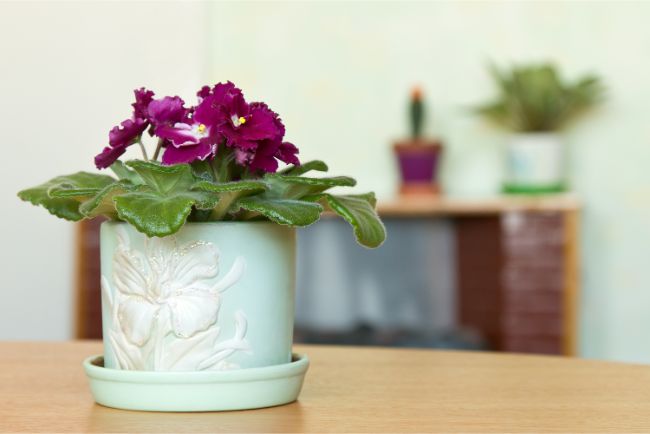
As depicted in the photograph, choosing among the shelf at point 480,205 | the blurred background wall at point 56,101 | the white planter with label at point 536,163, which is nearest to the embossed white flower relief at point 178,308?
the shelf at point 480,205

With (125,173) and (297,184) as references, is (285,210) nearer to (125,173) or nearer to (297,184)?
(297,184)

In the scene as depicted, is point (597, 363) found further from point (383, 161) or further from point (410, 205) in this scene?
point (383, 161)

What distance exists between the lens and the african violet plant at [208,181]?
0.97 metres

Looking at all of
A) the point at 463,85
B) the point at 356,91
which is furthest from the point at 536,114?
the point at 356,91

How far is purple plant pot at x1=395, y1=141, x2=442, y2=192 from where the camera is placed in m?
3.70

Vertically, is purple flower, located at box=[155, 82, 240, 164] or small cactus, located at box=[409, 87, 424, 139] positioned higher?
small cactus, located at box=[409, 87, 424, 139]

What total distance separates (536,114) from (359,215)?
2739 millimetres

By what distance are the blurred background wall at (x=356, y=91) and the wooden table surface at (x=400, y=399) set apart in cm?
249

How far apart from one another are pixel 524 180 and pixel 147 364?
2762mm

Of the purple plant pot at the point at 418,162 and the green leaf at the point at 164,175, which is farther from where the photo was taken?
the purple plant pot at the point at 418,162

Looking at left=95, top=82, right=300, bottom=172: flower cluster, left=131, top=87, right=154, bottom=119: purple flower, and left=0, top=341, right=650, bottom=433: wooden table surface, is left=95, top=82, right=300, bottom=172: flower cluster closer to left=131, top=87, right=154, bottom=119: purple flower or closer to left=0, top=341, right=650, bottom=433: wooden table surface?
left=131, top=87, right=154, bottom=119: purple flower

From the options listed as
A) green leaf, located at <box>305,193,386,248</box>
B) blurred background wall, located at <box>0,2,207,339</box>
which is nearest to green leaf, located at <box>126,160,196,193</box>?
green leaf, located at <box>305,193,386,248</box>

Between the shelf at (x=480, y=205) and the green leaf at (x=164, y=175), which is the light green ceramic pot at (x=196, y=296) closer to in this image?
the green leaf at (x=164, y=175)

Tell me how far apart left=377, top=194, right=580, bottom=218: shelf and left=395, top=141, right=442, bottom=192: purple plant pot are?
0.11 meters
